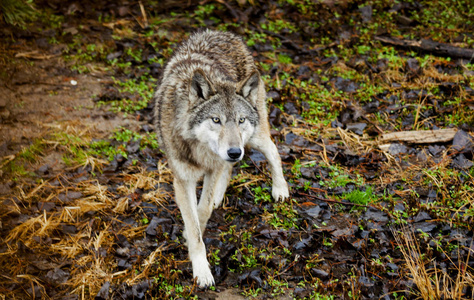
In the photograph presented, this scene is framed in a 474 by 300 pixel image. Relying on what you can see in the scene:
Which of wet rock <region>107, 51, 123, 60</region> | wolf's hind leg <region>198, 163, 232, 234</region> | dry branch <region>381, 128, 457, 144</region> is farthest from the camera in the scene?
wet rock <region>107, 51, 123, 60</region>

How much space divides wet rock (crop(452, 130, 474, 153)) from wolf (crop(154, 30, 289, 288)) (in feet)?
11.2

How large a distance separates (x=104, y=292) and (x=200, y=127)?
2002 mm

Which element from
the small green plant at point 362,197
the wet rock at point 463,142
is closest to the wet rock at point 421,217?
the small green plant at point 362,197

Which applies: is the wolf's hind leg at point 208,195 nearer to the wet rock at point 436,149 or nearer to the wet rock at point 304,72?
the wet rock at point 436,149

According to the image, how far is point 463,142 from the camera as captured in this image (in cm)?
640

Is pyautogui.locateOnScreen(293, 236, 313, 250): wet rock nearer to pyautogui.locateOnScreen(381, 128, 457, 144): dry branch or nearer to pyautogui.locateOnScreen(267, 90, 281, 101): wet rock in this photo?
pyautogui.locateOnScreen(381, 128, 457, 144): dry branch

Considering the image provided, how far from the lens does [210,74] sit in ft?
16.7

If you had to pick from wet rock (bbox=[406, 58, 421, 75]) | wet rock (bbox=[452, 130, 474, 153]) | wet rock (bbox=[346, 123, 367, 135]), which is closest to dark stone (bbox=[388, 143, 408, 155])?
wet rock (bbox=[346, 123, 367, 135])

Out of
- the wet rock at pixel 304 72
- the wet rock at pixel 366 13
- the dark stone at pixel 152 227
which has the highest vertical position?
the wet rock at pixel 366 13

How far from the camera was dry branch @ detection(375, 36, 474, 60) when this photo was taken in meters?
8.56

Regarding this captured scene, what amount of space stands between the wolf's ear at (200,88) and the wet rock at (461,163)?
3848 millimetres

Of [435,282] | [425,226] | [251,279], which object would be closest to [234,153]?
[251,279]

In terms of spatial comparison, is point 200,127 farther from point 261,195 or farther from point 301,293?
point 301,293

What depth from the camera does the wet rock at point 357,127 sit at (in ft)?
23.2
